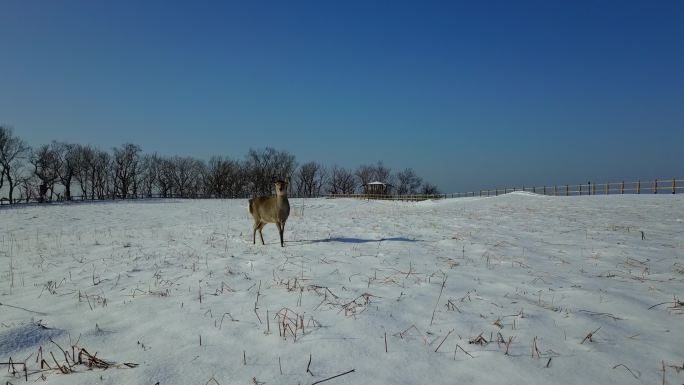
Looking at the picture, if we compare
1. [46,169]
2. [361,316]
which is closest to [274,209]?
[361,316]

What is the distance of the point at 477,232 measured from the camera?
1031 cm

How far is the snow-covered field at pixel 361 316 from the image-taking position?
2.79 m

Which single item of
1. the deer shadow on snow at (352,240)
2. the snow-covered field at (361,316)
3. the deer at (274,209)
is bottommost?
the snow-covered field at (361,316)

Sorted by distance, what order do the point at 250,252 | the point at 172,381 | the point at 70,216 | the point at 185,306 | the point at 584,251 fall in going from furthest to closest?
the point at 70,216, the point at 250,252, the point at 584,251, the point at 185,306, the point at 172,381

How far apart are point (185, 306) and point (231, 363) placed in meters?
1.84

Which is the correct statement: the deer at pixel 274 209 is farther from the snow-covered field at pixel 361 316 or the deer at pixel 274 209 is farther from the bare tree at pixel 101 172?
the bare tree at pixel 101 172

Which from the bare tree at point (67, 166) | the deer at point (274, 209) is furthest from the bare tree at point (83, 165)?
the deer at point (274, 209)

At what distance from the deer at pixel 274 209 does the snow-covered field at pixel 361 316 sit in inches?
70.1

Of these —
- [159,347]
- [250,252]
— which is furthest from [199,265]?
[159,347]

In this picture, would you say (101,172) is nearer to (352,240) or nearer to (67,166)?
(67,166)

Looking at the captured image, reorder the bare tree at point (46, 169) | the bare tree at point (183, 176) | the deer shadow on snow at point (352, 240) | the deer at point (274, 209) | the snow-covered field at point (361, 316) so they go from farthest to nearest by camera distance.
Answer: the bare tree at point (183, 176)
the bare tree at point (46, 169)
the deer at point (274, 209)
the deer shadow on snow at point (352, 240)
the snow-covered field at point (361, 316)

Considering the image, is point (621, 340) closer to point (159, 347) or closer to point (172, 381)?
point (172, 381)

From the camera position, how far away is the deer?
9.64 m

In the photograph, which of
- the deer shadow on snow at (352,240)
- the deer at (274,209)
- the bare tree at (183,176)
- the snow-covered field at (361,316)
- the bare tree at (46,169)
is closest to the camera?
the snow-covered field at (361,316)
